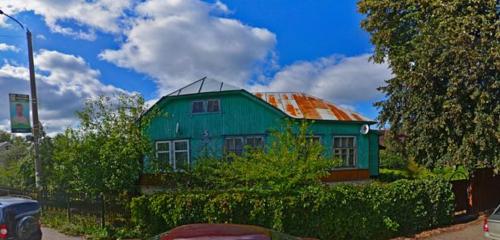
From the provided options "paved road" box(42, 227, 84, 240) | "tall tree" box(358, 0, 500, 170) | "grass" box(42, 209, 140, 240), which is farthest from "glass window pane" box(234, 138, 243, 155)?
"paved road" box(42, 227, 84, 240)

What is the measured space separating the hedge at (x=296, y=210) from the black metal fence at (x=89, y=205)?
1.38 metres

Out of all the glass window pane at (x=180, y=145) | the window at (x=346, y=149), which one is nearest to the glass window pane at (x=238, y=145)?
the glass window pane at (x=180, y=145)

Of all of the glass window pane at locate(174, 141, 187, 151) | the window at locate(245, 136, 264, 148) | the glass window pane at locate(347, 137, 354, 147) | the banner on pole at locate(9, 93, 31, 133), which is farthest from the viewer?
the glass window pane at locate(347, 137, 354, 147)

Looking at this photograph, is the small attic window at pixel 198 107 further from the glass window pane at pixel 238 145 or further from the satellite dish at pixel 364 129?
the satellite dish at pixel 364 129

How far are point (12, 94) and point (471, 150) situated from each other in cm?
1646

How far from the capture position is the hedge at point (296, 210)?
8.19 m

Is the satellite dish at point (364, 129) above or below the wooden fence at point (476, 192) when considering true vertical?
above

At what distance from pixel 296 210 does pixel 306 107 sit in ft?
45.1

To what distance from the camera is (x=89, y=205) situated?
10.9m

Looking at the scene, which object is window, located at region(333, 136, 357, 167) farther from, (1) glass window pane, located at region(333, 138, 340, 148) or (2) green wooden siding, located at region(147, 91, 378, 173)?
(2) green wooden siding, located at region(147, 91, 378, 173)

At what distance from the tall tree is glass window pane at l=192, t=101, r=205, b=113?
10.1 metres

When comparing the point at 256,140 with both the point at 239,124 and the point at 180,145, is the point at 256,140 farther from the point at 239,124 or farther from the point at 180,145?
the point at 180,145

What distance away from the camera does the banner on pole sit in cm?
1441

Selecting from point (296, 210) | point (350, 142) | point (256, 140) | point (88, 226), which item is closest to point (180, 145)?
point (256, 140)
